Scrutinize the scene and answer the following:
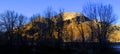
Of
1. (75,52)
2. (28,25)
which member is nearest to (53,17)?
(28,25)

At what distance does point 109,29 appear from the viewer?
2534 inches

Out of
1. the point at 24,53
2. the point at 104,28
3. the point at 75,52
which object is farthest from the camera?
the point at 104,28

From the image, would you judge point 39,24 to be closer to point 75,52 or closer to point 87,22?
point 87,22

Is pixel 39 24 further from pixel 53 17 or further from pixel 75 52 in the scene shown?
pixel 75 52

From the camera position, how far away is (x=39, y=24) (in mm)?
87062

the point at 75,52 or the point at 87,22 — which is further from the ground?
the point at 87,22

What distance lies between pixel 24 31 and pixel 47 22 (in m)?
9.51

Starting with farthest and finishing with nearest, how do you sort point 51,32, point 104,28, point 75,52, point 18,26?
point 18,26, point 51,32, point 104,28, point 75,52

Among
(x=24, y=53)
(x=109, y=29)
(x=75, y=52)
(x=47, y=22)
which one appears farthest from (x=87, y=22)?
(x=24, y=53)

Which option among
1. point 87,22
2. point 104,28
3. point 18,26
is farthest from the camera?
point 18,26

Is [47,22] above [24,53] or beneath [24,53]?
above

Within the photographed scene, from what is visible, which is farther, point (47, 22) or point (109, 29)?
point (47, 22)

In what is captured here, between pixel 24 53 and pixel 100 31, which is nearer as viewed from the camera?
pixel 24 53

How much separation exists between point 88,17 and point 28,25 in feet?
85.1
